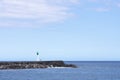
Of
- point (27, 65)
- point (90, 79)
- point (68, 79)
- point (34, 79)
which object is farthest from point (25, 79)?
point (27, 65)

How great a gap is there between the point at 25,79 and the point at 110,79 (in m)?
12.2

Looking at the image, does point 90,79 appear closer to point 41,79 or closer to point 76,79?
point 76,79

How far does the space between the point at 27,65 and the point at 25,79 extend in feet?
109

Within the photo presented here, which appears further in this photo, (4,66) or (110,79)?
(4,66)

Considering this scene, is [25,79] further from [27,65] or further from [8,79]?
[27,65]

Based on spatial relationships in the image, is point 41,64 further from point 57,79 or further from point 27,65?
point 57,79

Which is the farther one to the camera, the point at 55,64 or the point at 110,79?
the point at 55,64

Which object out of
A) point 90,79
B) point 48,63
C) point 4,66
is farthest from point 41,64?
point 90,79

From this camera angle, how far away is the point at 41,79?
5366 cm

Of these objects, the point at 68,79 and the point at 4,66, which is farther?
the point at 4,66

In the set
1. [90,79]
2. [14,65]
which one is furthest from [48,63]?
[90,79]

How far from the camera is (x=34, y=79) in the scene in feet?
177

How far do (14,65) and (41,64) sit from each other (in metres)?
5.99

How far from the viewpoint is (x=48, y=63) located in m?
88.8
